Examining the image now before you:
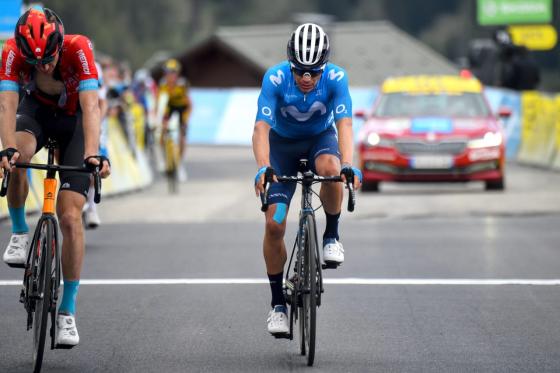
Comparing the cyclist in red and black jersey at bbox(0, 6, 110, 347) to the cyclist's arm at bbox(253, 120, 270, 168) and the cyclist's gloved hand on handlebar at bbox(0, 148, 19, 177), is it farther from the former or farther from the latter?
the cyclist's arm at bbox(253, 120, 270, 168)

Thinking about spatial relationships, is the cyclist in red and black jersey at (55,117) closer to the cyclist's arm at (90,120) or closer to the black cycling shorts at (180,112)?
the cyclist's arm at (90,120)

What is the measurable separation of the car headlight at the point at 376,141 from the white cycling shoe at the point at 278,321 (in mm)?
12049

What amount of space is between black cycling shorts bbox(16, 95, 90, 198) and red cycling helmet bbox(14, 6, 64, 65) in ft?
2.01

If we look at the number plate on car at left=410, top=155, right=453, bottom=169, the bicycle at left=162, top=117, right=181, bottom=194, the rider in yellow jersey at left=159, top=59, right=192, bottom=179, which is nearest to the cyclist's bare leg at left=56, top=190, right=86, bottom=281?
the number plate on car at left=410, top=155, right=453, bottom=169

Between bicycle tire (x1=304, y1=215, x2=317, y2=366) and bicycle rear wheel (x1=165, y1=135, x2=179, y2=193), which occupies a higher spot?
bicycle tire (x1=304, y1=215, x2=317, y2=366)

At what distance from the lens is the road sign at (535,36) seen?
1543 inches

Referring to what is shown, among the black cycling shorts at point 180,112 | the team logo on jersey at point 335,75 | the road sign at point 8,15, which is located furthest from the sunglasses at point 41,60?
the black cycling shorts at point 180,112

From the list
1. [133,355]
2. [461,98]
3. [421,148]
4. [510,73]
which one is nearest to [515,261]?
[133,355]

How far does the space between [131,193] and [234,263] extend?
9.88 metres

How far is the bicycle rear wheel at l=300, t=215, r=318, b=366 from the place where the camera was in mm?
7477

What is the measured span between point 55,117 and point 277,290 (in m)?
1.63

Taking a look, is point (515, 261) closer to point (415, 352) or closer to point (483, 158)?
point (415, 352)

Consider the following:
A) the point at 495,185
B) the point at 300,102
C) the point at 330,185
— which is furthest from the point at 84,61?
the point at 495,185

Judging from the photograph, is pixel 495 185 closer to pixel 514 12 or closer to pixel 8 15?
pixel 8 15
